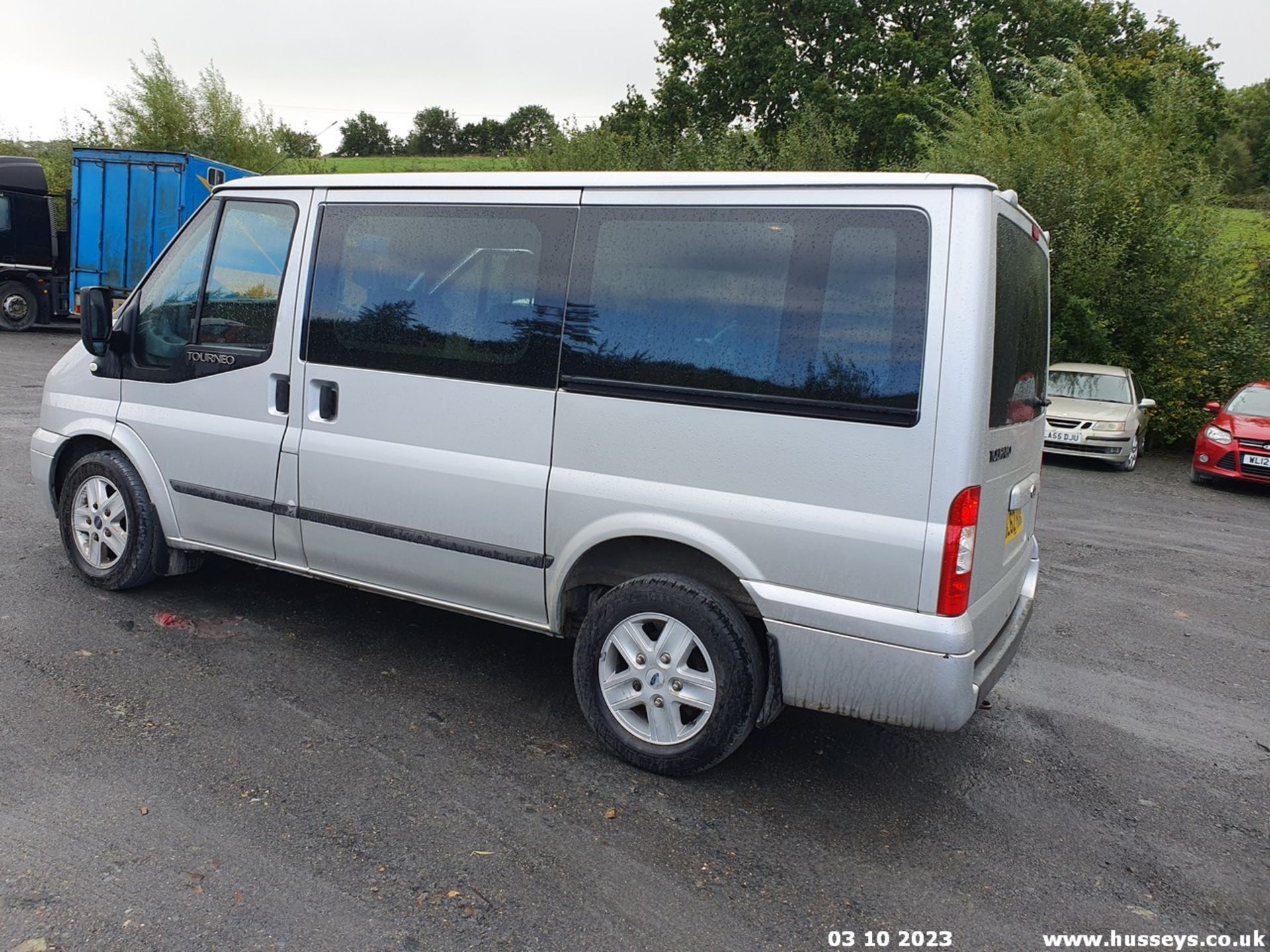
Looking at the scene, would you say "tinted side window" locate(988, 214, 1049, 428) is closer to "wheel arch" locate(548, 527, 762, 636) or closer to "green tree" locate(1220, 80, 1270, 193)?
"wheel arch" locate(548, 527, 762, 636)

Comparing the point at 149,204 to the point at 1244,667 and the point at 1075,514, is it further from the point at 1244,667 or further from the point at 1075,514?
the point at 1244,667

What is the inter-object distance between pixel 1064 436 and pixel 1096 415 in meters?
0.53

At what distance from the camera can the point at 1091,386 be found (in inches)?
563

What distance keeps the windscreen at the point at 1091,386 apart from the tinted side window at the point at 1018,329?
35.6 feet

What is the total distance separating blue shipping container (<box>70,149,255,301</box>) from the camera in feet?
59.7

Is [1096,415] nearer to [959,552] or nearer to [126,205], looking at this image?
[959,552]

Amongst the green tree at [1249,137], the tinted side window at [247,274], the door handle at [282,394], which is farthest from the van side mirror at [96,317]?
the green tree at [1249,137]

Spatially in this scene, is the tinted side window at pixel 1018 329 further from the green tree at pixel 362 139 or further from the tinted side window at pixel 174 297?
the green tree at pixel 362 139

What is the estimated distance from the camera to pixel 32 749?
351cm

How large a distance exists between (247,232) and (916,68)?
3071cm

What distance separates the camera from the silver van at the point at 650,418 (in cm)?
320

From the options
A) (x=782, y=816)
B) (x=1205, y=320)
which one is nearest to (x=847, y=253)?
(x=782, y=816)

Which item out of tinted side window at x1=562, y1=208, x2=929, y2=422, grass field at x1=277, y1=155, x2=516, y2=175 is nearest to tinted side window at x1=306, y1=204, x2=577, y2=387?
tinted side window at x1=562, y1=208, x2=929, y2=422

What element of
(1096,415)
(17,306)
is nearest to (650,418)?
(1096,415)
